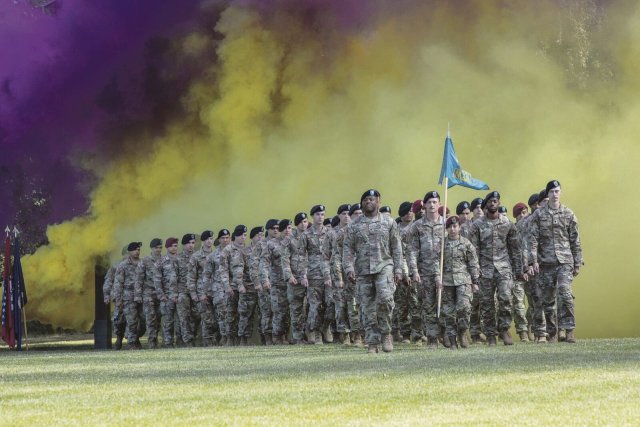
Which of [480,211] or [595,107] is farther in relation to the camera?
[595,107]

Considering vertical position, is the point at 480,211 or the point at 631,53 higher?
the point at 631,53

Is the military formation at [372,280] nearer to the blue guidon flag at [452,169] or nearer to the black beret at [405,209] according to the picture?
the black beret at [405,209]

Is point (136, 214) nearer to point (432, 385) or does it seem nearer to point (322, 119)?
point (322, 119)

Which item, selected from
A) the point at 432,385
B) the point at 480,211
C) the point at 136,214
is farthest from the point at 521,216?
the point at 136,214

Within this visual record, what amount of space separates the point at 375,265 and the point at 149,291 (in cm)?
812

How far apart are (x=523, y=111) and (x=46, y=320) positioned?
11.9m

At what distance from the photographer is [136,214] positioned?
87.6 ft

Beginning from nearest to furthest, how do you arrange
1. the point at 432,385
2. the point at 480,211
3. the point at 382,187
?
the point at 432,385
the point at 480,211
the point at 382,187

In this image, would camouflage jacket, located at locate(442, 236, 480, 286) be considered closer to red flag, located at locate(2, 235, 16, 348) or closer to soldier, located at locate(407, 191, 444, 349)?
soldier, located at locate(407, 191, 444, 349)

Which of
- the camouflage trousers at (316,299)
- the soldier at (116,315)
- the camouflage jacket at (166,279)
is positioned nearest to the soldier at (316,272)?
the camouflage trousers at (316,299)

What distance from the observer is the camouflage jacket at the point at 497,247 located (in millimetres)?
15273

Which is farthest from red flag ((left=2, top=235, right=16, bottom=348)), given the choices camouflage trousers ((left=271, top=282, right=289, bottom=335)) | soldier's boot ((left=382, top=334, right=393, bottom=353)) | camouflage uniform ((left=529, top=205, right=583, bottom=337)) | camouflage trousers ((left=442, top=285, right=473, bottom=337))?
camouflage uniform ((left=529, top=205, right=583, bottom=337))

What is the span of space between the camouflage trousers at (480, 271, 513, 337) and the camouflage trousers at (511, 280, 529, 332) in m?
0.57

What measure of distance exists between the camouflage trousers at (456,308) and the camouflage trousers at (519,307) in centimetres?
186
